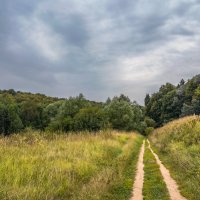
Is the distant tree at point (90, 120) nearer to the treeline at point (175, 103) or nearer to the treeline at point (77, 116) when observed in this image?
the treeline at point (77, 116)

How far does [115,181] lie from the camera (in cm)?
1437

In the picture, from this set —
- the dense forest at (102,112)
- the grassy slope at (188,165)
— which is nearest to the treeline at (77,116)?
the dense forest at (102,112)

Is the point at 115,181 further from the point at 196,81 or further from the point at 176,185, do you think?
the point at 196,81

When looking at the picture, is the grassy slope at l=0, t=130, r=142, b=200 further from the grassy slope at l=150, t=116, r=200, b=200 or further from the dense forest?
the dense forest

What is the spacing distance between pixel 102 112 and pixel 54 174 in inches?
2037

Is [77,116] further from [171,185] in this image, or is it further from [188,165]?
[171,185]

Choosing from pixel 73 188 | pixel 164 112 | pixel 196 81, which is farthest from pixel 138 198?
pixel 164 112

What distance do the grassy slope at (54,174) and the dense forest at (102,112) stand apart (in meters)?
23.4

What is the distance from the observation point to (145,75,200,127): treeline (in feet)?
291

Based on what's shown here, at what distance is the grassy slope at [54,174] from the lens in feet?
35.0

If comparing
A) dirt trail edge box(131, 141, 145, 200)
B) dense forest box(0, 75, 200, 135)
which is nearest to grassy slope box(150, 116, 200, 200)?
dirt trail edge box(131, 141, 145, 200)

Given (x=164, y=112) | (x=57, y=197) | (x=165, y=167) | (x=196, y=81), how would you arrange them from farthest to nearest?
(x=164, y=112), (x=196, y=81), (x=165, y=167), (x=57, y=197)

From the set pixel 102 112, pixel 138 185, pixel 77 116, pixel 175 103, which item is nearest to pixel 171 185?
pixel 138 185

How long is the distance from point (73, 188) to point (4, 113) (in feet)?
311
